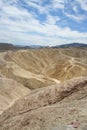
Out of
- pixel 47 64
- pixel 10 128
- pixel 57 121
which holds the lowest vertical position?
pixel 47 64

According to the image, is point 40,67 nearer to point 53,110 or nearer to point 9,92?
point 9,92

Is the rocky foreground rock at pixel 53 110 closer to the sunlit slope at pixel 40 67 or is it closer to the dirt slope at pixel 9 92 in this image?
the dirt slope at pixel 9 92

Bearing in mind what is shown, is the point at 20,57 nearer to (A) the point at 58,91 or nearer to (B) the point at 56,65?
(B) the point at 56,65

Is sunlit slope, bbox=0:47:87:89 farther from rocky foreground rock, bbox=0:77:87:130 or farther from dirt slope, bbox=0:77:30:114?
rocky foreground rock, bbox=0:77:87:130

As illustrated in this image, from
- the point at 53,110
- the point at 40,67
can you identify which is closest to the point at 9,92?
the point at 53,110

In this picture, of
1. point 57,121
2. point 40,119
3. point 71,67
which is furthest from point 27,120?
point 71,67

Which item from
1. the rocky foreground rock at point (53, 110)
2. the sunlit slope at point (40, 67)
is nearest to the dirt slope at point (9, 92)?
the sunlit slope at point (40, 67)
